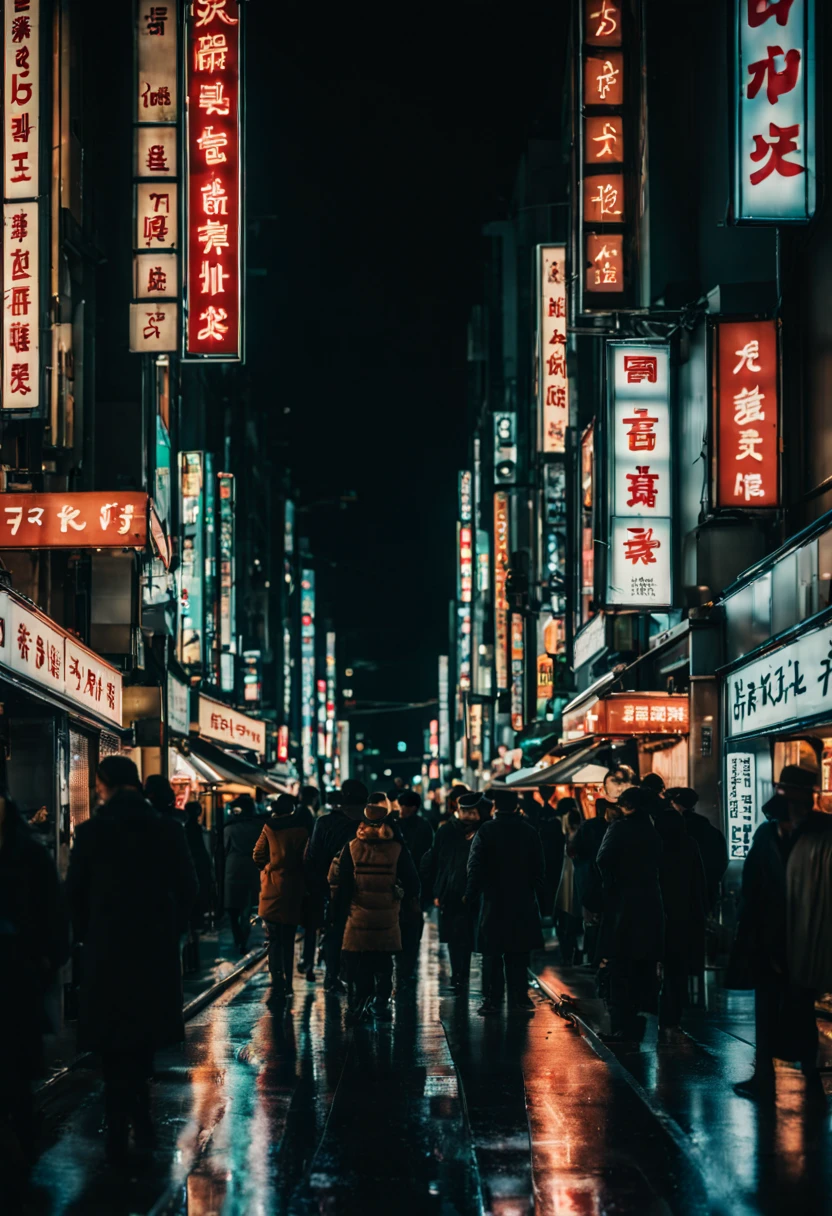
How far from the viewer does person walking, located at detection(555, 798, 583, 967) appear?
2133cm

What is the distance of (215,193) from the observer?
70.0ft

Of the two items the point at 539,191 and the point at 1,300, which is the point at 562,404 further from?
the point at 1,300

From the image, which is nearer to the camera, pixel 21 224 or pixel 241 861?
pixel 21 224

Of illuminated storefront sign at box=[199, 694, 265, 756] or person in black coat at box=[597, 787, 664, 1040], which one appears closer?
person in black coat at box=[597, 787, 664, 1040]

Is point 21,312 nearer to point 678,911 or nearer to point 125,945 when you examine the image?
point 678,911

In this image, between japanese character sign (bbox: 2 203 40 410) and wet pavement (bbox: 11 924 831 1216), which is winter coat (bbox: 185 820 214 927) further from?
japanese character sign (bbox: 2 203 40 410)

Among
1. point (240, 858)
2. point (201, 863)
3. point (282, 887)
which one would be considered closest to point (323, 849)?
point (282, 887)

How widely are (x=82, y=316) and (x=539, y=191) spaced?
Result: 29.8m

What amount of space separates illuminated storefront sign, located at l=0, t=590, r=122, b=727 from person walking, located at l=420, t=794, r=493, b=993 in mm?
4082

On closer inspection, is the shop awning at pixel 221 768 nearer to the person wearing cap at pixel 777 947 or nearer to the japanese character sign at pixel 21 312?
the japanese character sign at pixel 21 312

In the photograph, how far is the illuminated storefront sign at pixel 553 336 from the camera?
35.8m

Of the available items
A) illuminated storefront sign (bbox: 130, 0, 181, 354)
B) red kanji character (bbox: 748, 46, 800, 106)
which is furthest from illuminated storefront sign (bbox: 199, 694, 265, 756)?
red kanji character (bbox: 748, 46, 800, 106)

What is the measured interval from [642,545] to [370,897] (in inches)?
367

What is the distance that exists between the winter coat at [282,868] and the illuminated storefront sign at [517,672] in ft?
91.1
